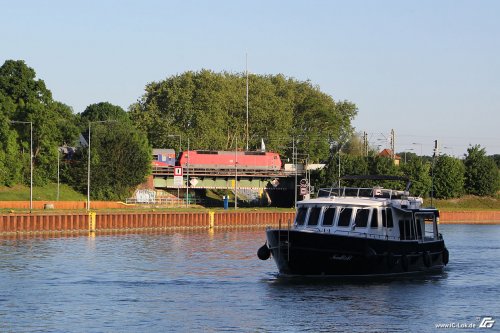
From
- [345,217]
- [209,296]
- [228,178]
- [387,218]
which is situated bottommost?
[209,296]

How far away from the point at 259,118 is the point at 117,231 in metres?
87.4

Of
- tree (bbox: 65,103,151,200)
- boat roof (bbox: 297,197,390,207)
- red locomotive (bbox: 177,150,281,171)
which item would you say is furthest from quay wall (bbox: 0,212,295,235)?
boat roof (bbox: 297,197,390,207)

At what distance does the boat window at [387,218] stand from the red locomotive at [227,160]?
99.7 metres

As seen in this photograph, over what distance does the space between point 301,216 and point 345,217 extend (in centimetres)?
295

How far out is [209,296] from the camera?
5284 centimetres

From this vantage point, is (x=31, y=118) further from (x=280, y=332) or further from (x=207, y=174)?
(x=280, y=332)

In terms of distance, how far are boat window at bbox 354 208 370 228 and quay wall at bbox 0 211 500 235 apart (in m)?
36.7

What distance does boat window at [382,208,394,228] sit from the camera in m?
60.0

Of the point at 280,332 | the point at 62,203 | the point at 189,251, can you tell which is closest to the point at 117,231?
the point at 62,203

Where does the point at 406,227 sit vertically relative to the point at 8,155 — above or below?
below

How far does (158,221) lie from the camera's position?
11581 cm

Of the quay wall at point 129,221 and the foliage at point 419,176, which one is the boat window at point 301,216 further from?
the foliage at point 419,176

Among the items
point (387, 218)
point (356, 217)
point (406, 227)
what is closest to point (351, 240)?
point (356, 217)

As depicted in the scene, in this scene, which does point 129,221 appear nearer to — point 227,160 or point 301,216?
point 227,160
